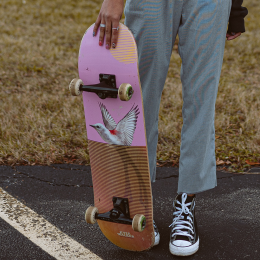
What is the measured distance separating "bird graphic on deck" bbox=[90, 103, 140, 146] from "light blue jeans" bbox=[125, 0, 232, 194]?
0.17m

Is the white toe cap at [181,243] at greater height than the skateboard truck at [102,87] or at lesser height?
lesser

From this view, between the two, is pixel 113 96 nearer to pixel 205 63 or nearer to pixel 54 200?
pixel 205 63

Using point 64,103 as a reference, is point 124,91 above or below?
above

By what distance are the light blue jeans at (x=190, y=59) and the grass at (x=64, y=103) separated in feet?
3.30

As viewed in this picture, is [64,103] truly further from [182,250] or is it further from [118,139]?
[182,250]

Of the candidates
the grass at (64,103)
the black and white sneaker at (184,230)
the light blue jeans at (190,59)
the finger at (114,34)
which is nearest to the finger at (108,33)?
the finger at (114,34)

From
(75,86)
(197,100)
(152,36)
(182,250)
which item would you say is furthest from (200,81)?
(182,250)

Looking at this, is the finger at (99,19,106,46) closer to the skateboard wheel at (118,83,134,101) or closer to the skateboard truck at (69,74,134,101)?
the skateboard truck at (69,74,134,101)

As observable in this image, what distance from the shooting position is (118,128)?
5.57 ft

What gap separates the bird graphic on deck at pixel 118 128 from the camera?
1.67 m

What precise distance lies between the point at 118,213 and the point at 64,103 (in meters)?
2.20

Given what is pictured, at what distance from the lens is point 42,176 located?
8.49 feet

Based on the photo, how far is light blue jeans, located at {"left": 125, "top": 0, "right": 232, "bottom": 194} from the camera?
5.38 feet

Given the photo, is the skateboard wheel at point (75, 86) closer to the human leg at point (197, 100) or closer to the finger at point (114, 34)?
the finger at point (114, 34)
